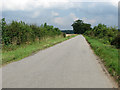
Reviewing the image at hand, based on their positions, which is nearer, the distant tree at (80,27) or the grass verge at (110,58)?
the grass verge at (110,58)

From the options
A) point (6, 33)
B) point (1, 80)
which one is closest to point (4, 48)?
point (6, 33)

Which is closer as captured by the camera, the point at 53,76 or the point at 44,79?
the point at 44,79

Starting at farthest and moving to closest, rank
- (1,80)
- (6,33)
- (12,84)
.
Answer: (6,33), (1,80), (12,84)

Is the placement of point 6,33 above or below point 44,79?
above

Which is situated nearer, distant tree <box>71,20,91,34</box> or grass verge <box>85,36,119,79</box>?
grass verge <box>85,36,119,79</box>

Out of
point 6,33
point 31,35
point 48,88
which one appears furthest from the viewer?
point 31,35

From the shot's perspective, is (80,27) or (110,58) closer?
(110,58)

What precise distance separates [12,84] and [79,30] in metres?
156

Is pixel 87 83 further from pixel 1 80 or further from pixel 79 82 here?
pixel 1 80

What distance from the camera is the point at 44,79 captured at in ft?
16.6

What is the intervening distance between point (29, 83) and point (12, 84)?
1.75 ft

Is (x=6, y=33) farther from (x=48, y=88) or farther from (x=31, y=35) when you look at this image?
(x=48, y=88)

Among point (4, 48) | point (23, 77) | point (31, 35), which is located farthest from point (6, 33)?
point (23, 77)

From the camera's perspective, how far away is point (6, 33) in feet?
44.7
